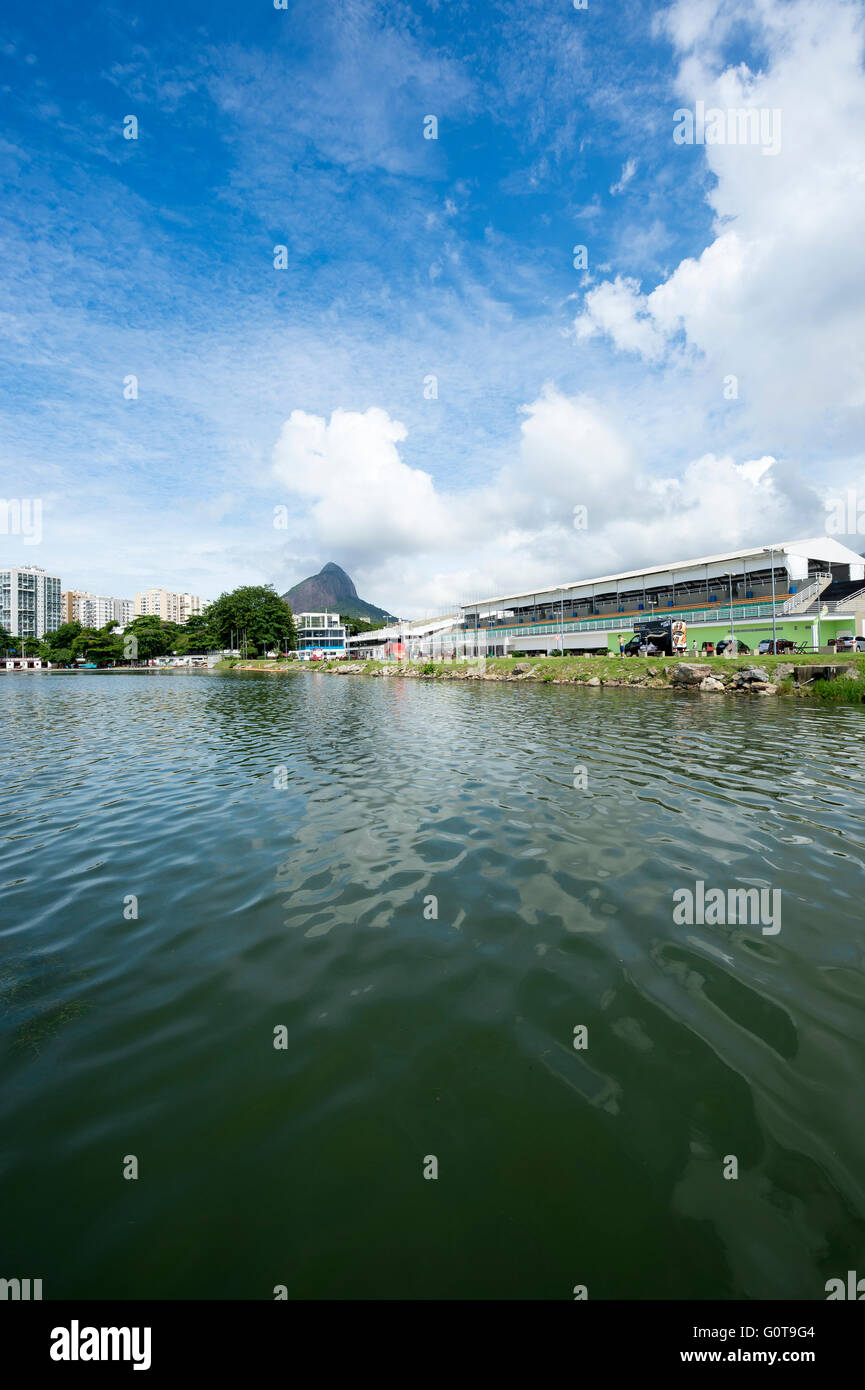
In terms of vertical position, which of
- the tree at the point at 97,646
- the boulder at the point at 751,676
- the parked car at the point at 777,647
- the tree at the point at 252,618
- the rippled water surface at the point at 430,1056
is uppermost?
the tree at the point at 252,618

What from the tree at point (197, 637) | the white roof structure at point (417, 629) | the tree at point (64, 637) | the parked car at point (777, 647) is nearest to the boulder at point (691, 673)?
the parked car at point (777, 647)

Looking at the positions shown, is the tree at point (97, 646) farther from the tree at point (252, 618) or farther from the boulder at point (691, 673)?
the boulder at point (691, 673)

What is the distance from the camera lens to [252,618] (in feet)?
512

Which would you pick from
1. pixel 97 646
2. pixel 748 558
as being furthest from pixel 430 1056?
pixel 97 646

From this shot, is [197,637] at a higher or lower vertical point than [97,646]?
higher

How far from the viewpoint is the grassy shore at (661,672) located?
112 ft

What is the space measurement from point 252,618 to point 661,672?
133m

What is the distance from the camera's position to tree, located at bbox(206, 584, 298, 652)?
156625 mm

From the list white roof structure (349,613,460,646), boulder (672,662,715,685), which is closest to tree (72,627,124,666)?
white roof structure (349,613,460,646)

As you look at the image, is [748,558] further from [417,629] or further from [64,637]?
[64,637]

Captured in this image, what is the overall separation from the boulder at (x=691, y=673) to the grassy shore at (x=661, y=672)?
34cm

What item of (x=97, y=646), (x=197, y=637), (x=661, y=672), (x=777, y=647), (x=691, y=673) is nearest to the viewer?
(x=691, y=673)
